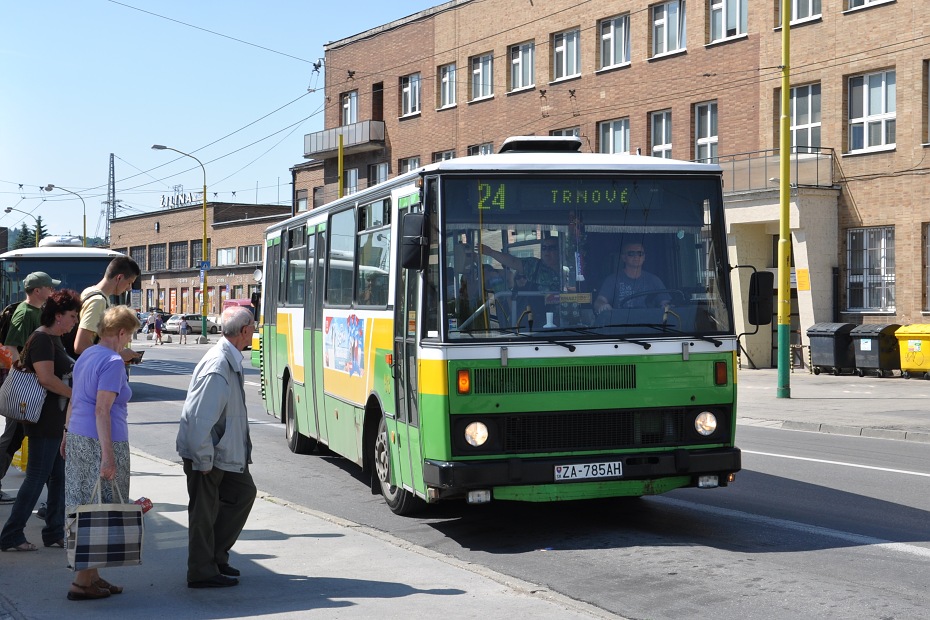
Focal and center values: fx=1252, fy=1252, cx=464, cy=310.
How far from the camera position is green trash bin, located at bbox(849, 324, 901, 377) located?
96.0 ft

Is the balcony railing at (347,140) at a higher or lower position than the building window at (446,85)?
lower

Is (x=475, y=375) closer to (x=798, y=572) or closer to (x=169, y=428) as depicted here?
(x=798, y=572)

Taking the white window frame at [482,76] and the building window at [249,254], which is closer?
the white window frame at [482,76]

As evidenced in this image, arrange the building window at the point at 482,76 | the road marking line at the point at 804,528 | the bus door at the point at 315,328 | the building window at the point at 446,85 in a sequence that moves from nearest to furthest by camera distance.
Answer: the road marking line at the point at 804,528
the bus door at the point at 315,328
the building window at the point at 482,76
the building window at the point at 446,85

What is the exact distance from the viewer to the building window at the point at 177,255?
3578 inches

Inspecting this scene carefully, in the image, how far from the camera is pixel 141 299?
308 feet

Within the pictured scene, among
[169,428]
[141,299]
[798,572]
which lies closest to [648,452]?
[798,572]

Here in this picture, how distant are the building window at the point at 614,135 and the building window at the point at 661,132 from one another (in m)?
1.21

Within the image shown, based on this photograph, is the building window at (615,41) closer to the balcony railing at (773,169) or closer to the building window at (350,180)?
the balcony railing at (773,169)

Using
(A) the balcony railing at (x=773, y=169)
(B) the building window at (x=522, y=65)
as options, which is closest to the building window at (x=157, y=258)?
(B) the building window at (x=522, y=65)

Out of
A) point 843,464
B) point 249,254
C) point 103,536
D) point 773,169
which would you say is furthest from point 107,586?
point 249,254

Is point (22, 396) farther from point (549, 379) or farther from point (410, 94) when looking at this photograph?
point (410, 94)

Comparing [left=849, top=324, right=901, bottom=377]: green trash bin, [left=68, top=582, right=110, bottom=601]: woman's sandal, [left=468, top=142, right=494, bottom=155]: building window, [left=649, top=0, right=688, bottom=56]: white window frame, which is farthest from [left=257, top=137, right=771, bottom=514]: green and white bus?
[left=468, top=142, right=494, bottom=155]: building window

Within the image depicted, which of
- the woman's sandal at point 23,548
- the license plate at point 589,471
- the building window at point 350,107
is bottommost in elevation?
the woman's sandal at point 23,548
